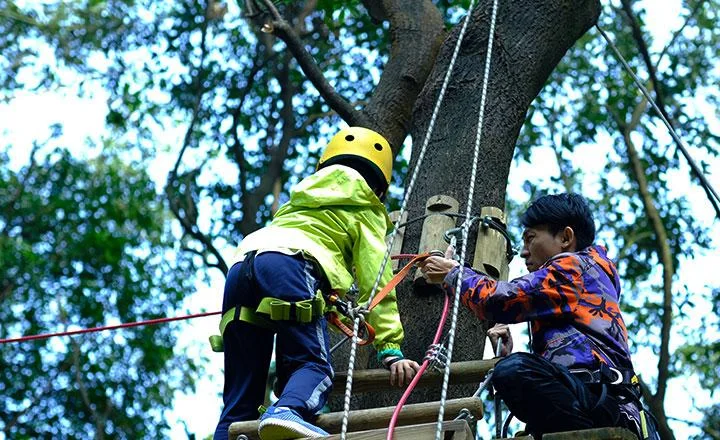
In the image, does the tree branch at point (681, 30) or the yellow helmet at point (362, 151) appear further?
the tree branch at point (681, 30)

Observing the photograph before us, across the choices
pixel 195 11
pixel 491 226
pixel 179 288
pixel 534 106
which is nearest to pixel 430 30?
pixel 491 226

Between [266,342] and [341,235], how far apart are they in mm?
478

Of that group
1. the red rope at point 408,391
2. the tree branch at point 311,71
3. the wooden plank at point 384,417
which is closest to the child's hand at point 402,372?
the red rope at point 408,391

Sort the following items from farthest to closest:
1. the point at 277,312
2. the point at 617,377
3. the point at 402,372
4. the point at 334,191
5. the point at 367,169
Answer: the point at 367,169 → the point at 334,191 → the point at 402,372 → the point at 277,312 → the point at 617,377

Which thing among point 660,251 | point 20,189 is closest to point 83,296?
point 20,189

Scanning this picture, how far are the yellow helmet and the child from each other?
0.15 m

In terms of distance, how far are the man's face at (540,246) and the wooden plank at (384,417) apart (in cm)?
68

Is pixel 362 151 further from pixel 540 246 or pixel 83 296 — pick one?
pixel 83 296

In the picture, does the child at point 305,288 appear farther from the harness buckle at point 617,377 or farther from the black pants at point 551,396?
the harness buckle at point 617,377

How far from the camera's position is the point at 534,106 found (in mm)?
9414

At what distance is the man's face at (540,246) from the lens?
367cm

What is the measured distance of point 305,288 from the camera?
3699 mm

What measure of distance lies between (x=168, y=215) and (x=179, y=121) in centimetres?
338

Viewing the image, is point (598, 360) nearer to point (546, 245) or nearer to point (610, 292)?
point (610, 292)
